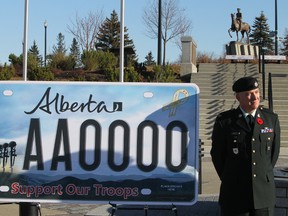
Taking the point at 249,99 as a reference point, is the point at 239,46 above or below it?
above

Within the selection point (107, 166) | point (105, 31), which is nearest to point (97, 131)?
point (107, 166)

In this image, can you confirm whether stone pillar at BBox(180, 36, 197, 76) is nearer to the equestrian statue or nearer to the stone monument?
the stone monument

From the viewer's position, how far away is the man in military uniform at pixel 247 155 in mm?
3393

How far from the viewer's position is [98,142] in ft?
12.9

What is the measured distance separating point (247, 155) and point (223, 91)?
57.2 ft

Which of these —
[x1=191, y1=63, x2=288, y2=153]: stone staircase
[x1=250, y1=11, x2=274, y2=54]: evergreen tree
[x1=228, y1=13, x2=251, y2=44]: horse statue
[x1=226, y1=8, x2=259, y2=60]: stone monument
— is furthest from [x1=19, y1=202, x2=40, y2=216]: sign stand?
[x1=250, y1=11, x2=274, y2=54]: evergreen tree

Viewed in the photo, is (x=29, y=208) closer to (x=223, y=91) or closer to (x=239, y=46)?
(x=223, y=91)

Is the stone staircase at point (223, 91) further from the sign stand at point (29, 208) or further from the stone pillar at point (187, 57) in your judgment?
the sign stand at point (29, 208)

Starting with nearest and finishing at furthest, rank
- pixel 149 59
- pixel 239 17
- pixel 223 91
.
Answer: pixel 223 91
pixel 239 17
pixel 149 59

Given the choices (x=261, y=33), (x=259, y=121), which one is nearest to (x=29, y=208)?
(x=259, y=121)

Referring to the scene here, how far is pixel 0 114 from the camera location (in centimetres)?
397

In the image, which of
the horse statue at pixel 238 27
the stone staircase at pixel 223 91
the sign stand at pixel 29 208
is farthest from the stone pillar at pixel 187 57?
the sign stand at pixel 29 208

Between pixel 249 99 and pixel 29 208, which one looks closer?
pixel 249 99

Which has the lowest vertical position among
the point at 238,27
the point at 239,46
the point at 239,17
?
the point at 239,46
